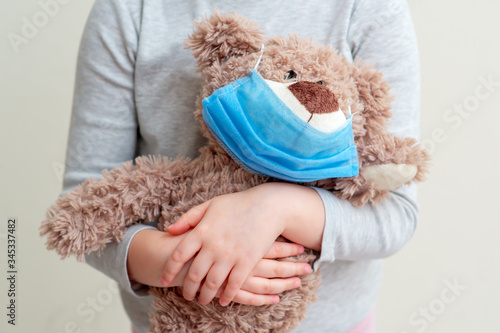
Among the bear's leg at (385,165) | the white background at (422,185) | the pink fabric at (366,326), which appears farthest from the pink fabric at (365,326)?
the white background at (422,185)

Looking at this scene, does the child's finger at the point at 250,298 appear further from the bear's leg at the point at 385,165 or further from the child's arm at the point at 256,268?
the bear's leg at the point at 385,165

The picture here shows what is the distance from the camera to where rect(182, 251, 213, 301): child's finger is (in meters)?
0.47

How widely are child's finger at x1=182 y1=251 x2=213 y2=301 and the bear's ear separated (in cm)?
22

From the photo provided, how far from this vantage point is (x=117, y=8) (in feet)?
2.05

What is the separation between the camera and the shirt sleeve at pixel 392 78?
1.84ft

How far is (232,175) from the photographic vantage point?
51 cm

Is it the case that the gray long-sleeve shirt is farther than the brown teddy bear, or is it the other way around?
the gray long-sleeve shirt

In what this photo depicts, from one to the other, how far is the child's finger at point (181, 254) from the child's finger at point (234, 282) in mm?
47

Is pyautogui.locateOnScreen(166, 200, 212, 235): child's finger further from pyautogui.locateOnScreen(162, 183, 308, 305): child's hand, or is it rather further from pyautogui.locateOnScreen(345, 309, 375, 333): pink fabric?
pyautogui.locateOnScreen(345, 309, 375, 333): pink fabric

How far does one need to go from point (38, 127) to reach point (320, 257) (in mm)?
828

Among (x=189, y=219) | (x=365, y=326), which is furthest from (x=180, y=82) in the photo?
(x=365, y=326)

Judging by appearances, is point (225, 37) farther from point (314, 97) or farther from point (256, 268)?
point (256, 268)

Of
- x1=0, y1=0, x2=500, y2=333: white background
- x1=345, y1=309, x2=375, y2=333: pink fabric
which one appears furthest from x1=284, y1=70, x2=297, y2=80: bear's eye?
x1=0, y1=0, x2=500, y2=333: white background

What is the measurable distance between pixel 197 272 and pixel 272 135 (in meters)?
0.17
